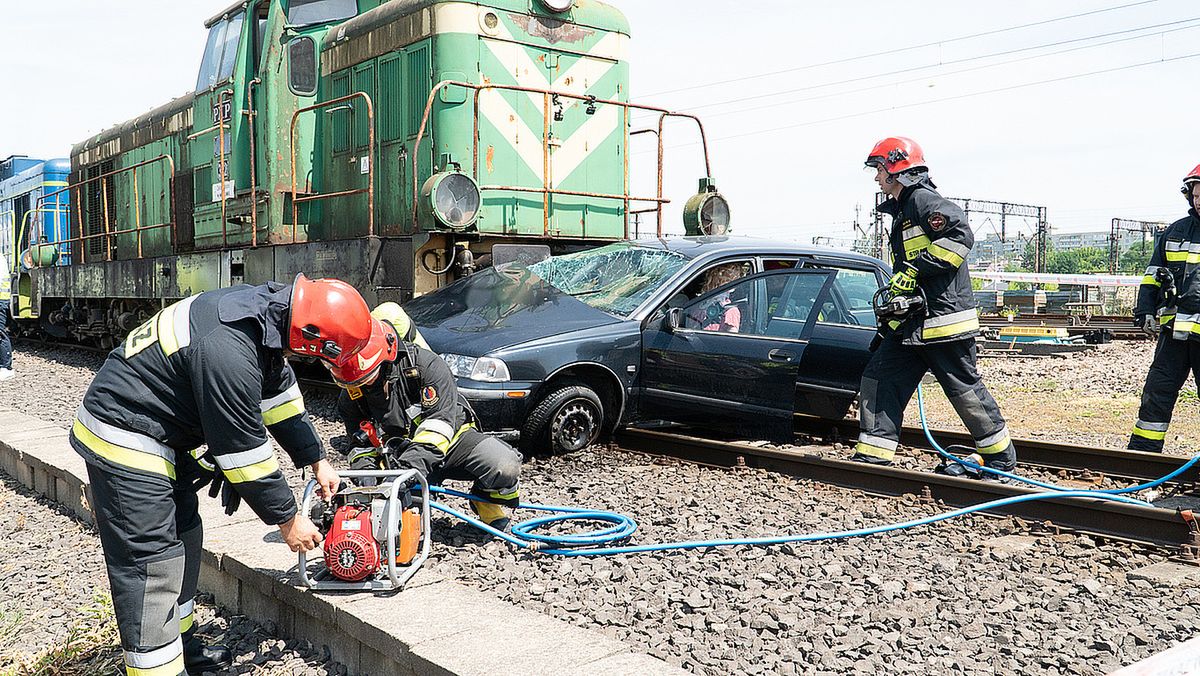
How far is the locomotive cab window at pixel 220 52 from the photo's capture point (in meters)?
9.86

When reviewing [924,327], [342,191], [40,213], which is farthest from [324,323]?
[40,213]

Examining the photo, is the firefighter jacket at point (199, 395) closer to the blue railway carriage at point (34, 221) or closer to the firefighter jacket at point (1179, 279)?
the firefighter jacket at point (1179, 279)

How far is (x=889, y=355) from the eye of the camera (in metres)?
5.87

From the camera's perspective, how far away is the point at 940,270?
566 cm

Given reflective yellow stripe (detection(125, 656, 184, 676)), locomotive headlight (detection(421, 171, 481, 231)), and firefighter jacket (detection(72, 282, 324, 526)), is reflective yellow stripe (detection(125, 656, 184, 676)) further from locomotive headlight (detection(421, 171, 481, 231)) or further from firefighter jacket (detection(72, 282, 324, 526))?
locomotive headlight (detection(421, 171, 481, 231))

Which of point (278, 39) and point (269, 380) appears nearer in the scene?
point (269, 380)

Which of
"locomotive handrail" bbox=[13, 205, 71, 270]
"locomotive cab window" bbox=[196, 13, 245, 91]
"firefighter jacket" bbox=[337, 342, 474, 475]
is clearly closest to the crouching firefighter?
"firefighter jacket" bbox=[337, 342, 474, 475]

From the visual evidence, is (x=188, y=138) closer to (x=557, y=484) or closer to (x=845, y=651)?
(x=557, y=484)

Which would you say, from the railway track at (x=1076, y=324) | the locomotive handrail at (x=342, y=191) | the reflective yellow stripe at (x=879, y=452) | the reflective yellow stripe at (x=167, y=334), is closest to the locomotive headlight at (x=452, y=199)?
the locomotive handrail at (x=342, y=191)

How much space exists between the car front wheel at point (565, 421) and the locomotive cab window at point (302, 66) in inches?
198

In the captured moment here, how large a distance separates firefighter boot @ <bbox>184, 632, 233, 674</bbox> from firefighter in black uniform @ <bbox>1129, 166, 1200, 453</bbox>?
5431 mm

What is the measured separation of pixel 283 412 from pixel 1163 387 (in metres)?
5.36

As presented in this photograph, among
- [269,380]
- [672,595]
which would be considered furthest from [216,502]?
[672,595]

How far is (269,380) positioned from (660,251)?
439 centimetres
